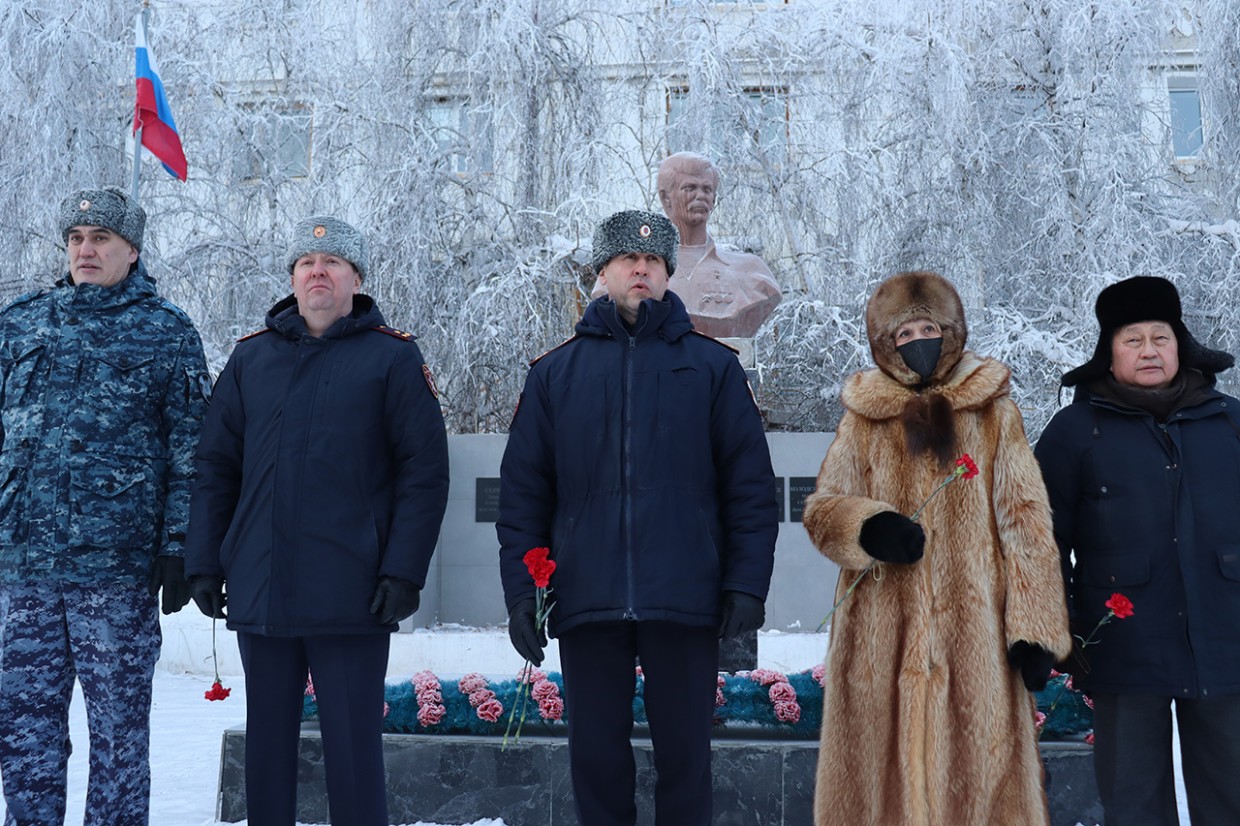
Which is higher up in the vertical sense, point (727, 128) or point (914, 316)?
point (727, 128)

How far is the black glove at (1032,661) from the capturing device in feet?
9.71

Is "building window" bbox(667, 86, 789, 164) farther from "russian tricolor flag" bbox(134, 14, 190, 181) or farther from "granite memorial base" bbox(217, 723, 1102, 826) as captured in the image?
"granite memorial base" bbox(217, 723, 1102, 826)

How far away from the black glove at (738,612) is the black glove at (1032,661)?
68cm

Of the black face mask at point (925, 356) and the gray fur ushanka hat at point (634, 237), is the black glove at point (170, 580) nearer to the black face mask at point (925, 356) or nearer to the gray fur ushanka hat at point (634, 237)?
the gray fur ushanka hat at point (634, 237)

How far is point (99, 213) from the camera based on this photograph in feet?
11.2

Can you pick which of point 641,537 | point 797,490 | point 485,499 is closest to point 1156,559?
point 641,537

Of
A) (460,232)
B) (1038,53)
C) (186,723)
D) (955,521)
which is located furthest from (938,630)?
(1038,53)

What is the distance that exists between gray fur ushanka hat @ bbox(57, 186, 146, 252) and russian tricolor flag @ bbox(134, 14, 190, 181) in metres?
7.53

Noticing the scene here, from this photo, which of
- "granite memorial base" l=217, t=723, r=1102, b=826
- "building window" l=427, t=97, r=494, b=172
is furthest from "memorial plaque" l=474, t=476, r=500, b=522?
"building window" l=427, t=97, r=494, b=172

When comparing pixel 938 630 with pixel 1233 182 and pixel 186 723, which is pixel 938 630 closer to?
pixel 186 723

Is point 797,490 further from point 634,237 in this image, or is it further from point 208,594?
point 208,594

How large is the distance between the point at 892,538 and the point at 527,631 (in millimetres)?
941

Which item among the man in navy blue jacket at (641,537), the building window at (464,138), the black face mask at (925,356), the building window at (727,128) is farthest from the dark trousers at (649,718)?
the building window at (727,128)

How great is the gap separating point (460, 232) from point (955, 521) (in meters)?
8.43
